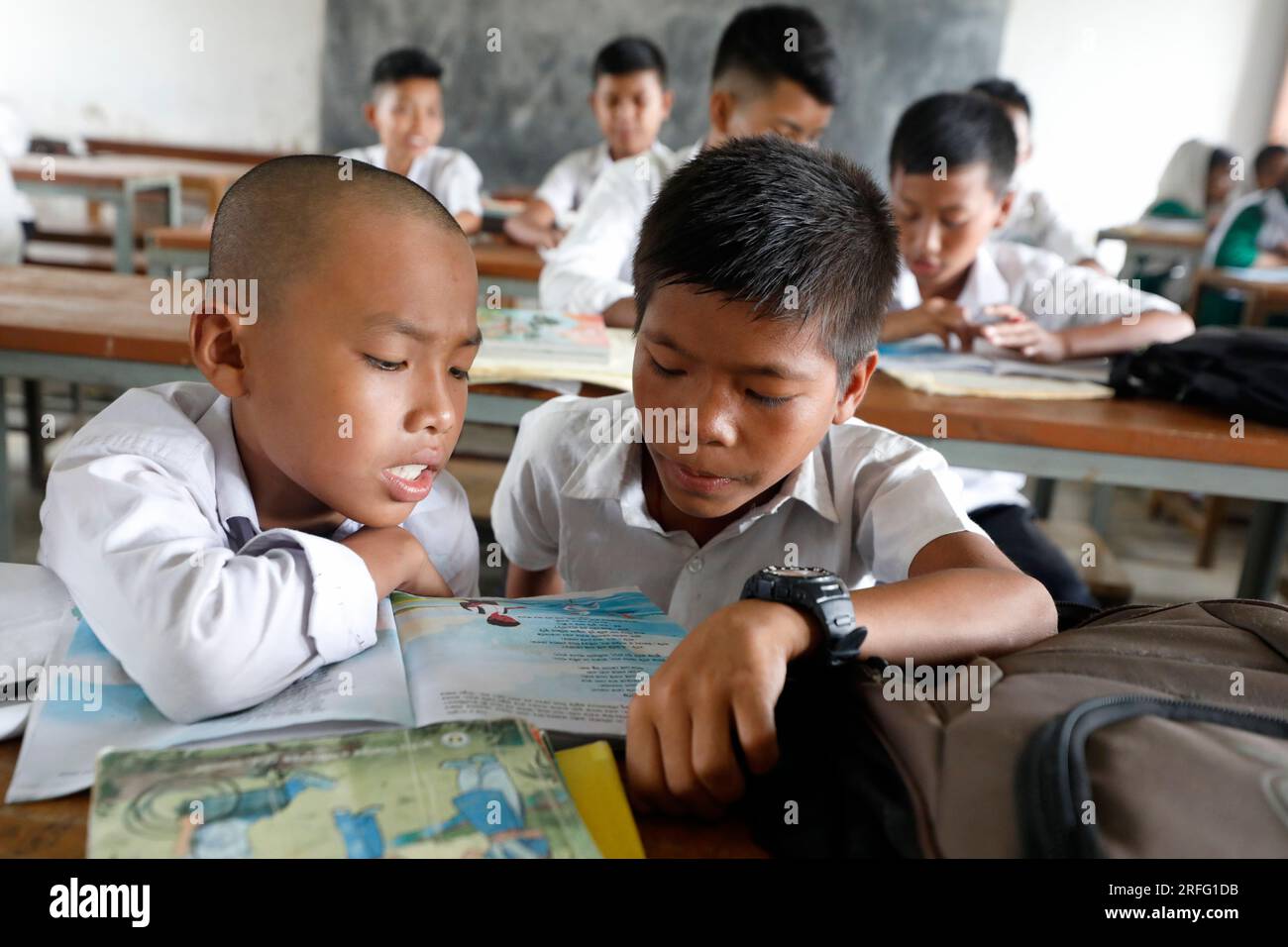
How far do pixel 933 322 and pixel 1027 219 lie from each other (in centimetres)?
229

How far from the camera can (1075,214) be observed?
22.7 ft

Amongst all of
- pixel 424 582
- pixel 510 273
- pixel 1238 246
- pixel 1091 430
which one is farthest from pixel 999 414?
pixel 1238 246

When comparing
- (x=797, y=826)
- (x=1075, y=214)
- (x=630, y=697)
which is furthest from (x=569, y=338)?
(x=1075, y=214)

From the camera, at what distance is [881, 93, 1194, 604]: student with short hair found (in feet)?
6.66

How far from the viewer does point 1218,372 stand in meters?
1.72

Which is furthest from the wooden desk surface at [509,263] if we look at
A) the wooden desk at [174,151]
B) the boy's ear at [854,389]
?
the wooden desk at [174,151]

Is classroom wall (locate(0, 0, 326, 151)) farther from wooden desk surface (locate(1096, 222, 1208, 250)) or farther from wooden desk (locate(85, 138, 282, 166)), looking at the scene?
wooden desk surface (locate(1096, 222, 1208, 250))

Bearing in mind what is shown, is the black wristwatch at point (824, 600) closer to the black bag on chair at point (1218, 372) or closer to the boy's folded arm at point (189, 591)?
the boy's folded arm at point (189, 591)

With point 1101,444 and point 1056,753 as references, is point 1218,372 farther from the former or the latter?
point 1056,753

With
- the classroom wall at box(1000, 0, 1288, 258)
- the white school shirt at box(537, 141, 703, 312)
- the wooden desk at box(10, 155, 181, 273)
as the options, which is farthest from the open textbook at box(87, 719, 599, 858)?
the classroom wall at box(1000, 0, 1288, 258)

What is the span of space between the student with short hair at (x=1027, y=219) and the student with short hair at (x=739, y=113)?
1380 mm
